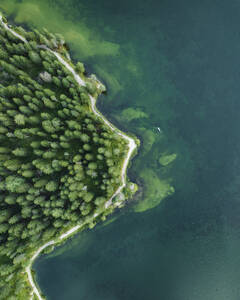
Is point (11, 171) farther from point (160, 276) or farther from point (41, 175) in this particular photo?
point (160, 276)

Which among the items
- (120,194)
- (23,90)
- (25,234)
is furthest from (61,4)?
(25,234)

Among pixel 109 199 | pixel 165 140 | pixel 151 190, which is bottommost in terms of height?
pixel 109 199

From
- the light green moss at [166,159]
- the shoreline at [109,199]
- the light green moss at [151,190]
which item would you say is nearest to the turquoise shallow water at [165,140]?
the light green moss at [151,190]

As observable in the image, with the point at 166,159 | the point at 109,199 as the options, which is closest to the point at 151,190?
the point at 166,159

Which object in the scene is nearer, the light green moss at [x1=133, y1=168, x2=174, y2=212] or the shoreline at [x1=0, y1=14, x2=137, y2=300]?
the shoreline at [x1=0, y1=14, x2=137, y2=300]

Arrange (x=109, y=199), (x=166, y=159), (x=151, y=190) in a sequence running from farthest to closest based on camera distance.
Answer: (x=166, y=159) → (x=151, y=190) → (x=109, y=199)

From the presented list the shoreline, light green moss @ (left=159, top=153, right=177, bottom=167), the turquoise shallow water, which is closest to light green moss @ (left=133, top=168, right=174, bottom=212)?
the turquoise shallow water

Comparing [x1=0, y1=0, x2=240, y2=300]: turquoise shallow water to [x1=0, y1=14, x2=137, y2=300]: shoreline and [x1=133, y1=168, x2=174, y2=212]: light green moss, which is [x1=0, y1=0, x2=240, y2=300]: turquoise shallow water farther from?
[x1=0, y1=14, x2=137, y2=300]: shoreline

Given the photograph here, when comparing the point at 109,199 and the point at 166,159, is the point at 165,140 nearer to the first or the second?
the point at 166,159

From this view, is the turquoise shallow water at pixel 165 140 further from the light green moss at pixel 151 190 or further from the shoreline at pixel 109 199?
the shoreline at pixel 109 199
